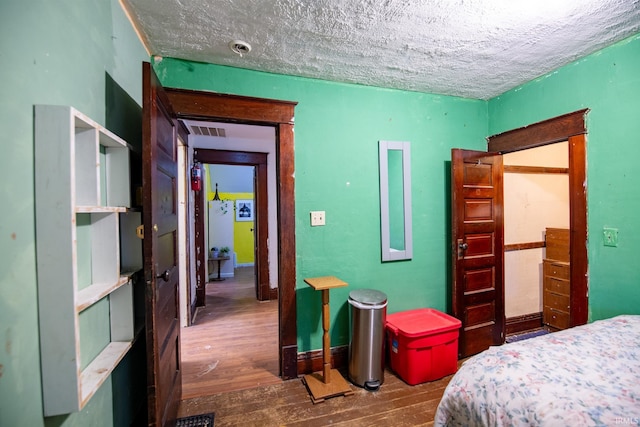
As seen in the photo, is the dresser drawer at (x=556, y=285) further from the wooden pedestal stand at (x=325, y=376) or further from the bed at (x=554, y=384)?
the wooden pedestal stand at (x=325, y=376)

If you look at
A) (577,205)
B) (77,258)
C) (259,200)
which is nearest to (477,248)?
(577,205)

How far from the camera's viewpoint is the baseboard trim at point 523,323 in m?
3.01

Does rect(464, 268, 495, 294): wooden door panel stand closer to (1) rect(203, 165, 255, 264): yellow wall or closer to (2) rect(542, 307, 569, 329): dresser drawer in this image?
(2) rect(542, 307, 569, 329): dresser drawer

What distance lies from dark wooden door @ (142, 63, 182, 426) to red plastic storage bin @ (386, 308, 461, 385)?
166 centimetres

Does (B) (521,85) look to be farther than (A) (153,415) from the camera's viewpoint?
Yes

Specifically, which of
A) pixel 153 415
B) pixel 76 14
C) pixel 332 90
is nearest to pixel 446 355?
pixel 153 415

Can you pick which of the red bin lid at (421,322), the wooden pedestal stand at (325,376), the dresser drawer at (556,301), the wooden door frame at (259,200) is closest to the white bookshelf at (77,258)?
the wooden pedestal stand at (325,376)

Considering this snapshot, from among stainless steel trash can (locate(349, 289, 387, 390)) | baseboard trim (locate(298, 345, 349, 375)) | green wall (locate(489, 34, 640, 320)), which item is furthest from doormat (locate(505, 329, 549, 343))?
baseboard trim (locate(298, 345, 349, 375))

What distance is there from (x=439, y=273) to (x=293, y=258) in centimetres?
155

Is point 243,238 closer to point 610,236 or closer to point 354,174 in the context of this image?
point 354,174

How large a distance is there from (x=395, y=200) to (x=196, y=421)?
235 centimetres

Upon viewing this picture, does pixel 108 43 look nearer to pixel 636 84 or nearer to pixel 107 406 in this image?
pixel 107 406

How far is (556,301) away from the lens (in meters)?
3.00

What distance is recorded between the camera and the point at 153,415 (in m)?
1.26
